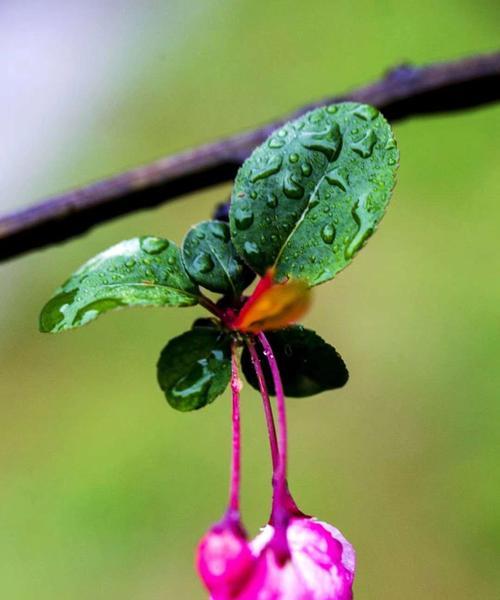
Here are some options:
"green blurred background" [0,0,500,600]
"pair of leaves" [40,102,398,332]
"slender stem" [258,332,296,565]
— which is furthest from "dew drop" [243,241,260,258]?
"green blurred background" [0,0,500,600]

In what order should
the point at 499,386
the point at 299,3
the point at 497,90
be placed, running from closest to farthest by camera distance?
the point at 497,90
the point at 499,386
the point at 299,3

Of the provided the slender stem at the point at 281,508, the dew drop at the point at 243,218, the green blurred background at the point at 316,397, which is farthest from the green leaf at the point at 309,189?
the green blurred background at the point at 316,397

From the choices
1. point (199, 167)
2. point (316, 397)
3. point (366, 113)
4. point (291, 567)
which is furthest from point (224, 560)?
point (316, 397)

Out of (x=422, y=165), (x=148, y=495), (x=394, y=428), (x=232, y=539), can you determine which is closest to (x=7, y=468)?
(x=148, y=495)

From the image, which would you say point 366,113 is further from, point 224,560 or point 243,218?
point 224,560

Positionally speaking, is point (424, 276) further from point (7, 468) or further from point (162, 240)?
point (162, 240)

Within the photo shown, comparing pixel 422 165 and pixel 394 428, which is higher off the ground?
pixel 422 165

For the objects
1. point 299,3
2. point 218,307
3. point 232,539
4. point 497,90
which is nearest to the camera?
point 232,539
